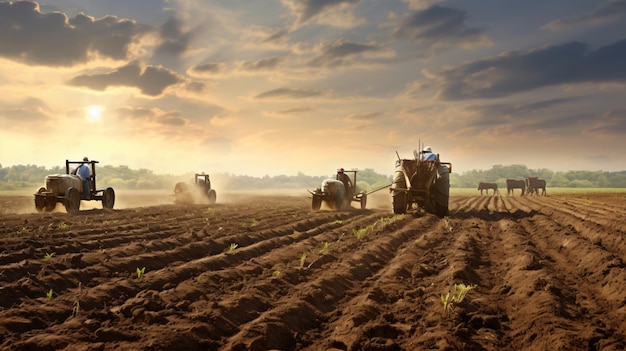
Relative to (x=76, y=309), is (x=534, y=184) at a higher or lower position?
higher

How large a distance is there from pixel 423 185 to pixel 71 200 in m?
13.9

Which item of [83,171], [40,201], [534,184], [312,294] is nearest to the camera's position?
[312,294]

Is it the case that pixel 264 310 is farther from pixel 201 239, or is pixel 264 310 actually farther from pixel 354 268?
pixel 201 239

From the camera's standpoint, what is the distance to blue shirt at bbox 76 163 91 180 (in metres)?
19.6

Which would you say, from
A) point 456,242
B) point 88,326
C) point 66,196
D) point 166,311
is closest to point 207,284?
point 166,311

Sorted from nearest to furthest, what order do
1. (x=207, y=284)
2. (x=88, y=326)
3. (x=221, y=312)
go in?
1. (x=88, y=326)
2. (x=221, y=312)
3. (x=207, y=284)

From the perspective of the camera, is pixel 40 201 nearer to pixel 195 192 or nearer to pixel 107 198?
pixel 107 198

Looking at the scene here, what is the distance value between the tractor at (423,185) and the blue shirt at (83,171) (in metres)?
13.5

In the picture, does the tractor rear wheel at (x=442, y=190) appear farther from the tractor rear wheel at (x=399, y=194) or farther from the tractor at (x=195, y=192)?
the tractor at (x=195, y=192)

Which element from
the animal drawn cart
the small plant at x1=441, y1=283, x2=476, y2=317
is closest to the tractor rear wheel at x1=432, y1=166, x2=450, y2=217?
the animal drawn cart

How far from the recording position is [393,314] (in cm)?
489

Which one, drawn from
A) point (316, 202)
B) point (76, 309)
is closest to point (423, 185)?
point (316, 202)

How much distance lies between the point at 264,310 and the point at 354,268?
2.24 metres

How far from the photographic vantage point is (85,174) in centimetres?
1983
